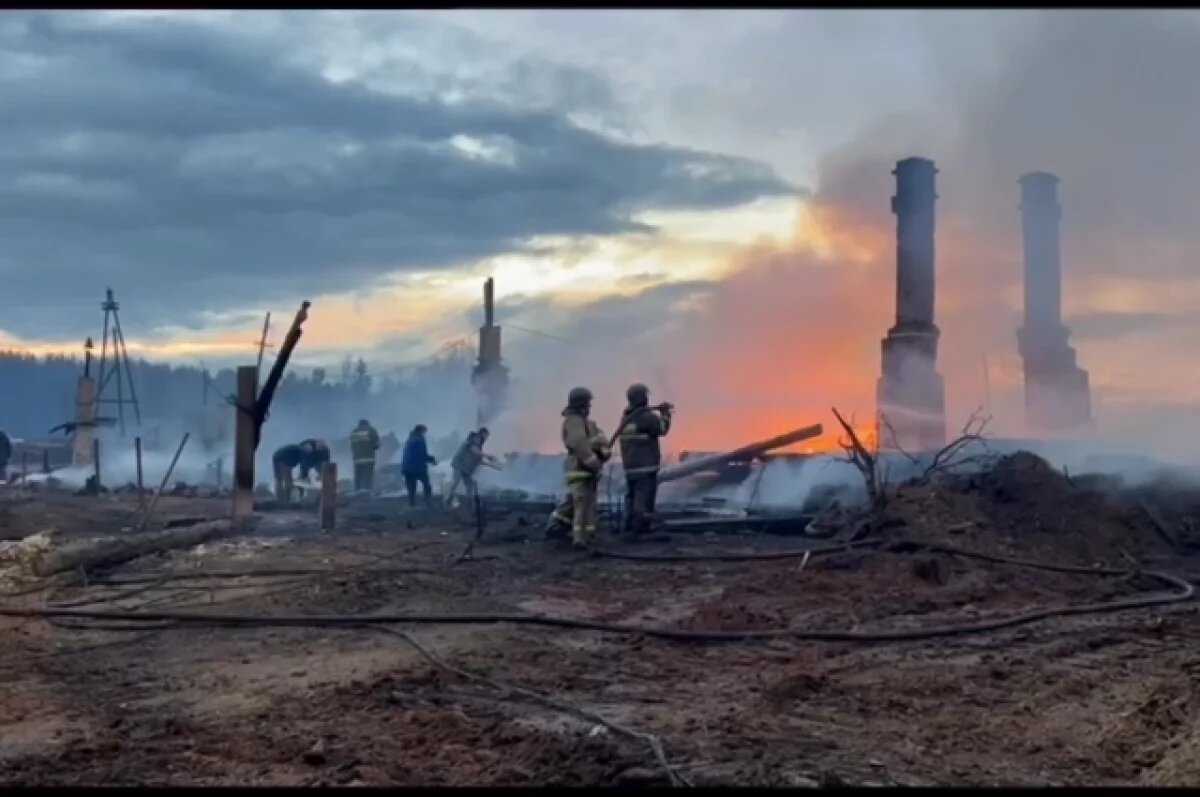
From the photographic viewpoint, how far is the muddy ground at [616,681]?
5.76m

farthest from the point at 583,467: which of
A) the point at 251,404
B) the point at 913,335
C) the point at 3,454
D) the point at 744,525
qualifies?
the point at 3,454

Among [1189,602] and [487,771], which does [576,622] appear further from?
[1189,602]

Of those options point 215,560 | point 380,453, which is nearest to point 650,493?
point 215,560

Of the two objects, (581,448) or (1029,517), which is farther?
(581,448)

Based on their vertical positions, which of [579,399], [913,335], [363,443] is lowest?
[363,443]

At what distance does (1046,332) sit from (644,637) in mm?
18024

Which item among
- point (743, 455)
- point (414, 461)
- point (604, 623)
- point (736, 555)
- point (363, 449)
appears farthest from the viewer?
point (363, 449)

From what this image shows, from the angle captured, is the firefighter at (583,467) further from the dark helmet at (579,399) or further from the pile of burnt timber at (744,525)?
the pile of burnt timber at (744,525)

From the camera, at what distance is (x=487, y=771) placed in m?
5.61

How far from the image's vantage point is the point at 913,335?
22.0m

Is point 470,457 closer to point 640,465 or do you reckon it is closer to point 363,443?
point 363,443

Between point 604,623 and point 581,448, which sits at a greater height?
point 581,448

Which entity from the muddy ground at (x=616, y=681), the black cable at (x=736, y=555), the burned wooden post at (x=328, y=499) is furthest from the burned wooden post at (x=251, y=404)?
the black cable at (x=736, y=555)

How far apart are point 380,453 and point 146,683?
3450 cm
